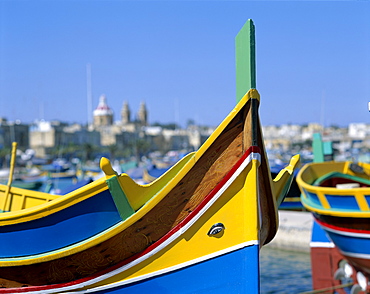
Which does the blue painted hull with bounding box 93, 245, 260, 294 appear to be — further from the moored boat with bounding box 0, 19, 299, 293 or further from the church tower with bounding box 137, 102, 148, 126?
the church tower with bounding box 137, 102, 148, 126

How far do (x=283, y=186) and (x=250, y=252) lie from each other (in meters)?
1.28

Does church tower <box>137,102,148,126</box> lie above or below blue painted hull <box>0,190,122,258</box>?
above

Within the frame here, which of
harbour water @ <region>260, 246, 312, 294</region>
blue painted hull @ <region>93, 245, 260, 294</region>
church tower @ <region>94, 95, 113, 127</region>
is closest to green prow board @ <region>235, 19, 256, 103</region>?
blue painted hull @ <region>93, 245, 260, 294</region>

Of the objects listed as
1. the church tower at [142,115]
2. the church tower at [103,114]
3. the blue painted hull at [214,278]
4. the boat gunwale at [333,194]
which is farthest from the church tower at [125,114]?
the blue painted hull at [214,278]

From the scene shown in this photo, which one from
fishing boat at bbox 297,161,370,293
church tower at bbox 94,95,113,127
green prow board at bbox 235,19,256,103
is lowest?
fishing boat at bbox 297,161,370,293

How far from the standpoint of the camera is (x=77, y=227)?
4.60 meters

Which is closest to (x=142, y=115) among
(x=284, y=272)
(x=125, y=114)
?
(x=125, y=114)

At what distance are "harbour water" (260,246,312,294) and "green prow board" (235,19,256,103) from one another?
27.3 ft

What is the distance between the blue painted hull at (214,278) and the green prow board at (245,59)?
138 centimetres

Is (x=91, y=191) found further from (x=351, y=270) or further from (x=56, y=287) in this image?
(x=351, y=270)

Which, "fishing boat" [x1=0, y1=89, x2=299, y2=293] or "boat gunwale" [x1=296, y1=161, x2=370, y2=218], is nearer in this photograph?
"fishing boat" [x1=0, y1=89, x2=299, y2=293]

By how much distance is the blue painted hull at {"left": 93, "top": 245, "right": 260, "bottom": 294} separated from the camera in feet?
14.6

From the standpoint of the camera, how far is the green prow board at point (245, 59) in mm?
4233

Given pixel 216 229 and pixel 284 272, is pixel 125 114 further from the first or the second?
pixel 216 229
